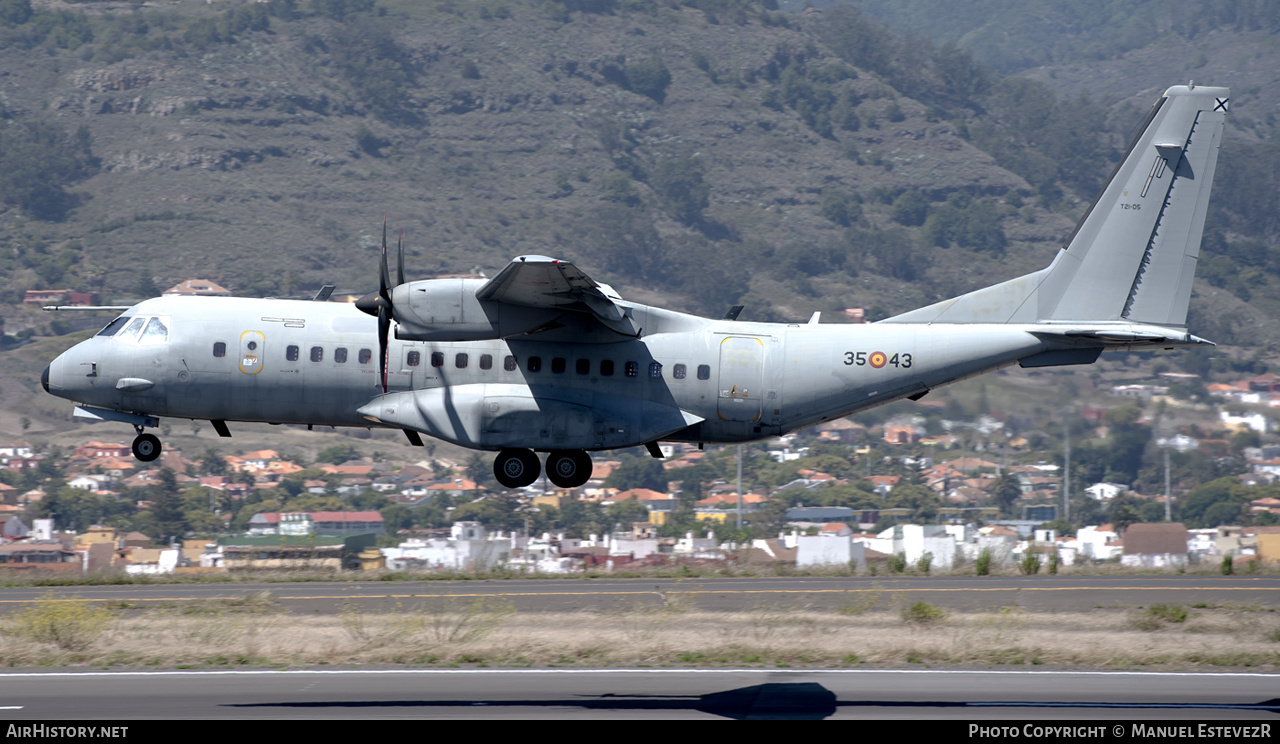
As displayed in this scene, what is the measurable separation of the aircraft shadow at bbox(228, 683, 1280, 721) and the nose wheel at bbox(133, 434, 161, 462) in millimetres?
11247

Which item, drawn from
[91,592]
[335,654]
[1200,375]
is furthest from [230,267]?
[335,654]

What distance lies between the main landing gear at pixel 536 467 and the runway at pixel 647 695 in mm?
6382

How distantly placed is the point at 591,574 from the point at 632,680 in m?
15.2

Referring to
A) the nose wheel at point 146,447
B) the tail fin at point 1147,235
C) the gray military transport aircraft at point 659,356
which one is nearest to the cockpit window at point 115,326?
the gray military transport aircraft at point 659,356

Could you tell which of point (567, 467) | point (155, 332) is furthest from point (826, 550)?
point (155, 332)

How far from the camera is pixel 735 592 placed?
30.6m

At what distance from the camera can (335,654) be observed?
2267 centimetres

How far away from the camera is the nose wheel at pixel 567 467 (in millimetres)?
26828

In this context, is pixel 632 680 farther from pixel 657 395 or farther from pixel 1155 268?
pixel 1155 268

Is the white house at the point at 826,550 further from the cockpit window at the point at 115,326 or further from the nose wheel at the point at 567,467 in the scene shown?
the cockpit window at the point at 115,326

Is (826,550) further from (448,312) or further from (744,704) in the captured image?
(744,704)

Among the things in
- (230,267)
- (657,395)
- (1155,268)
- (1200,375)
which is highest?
(230,267)

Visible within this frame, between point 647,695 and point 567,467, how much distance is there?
29.3 ft
